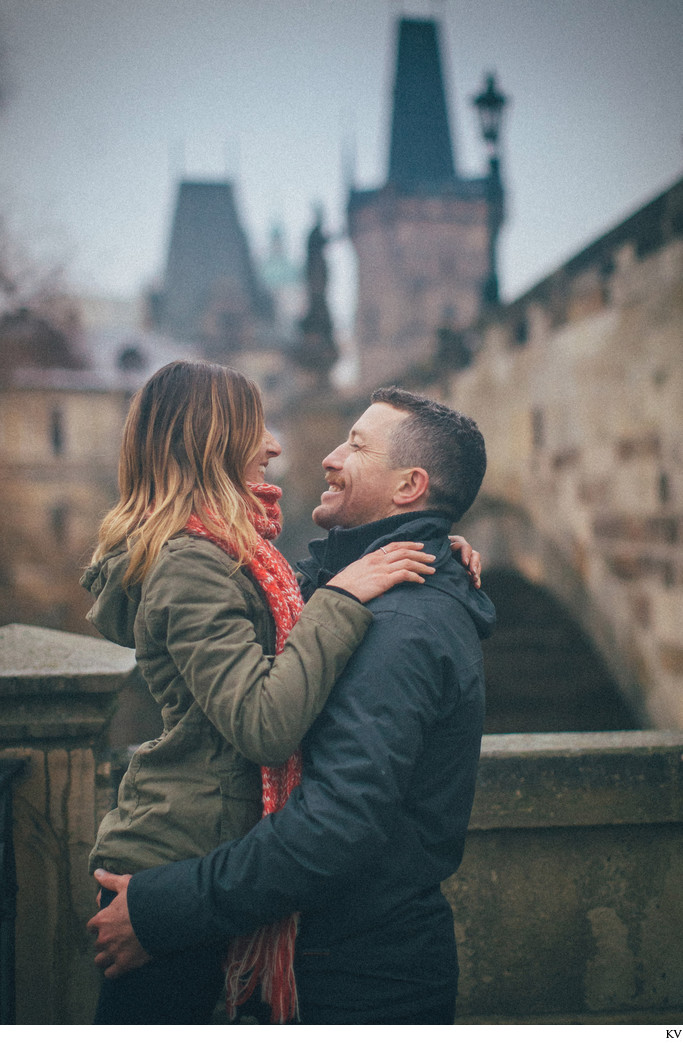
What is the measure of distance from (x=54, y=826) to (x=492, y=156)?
9.48 meters

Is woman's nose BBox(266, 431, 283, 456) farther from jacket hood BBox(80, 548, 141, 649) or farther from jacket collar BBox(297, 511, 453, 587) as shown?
jacket hood BBox(80, 548, 141, 649)

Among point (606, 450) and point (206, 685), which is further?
point (606, 450)

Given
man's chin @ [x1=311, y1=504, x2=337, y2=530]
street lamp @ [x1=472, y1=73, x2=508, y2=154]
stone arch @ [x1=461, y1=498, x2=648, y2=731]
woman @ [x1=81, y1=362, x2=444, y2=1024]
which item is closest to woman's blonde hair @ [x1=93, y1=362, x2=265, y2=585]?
woman @ [x1=81, y1=362, x2=444, y2=1024]

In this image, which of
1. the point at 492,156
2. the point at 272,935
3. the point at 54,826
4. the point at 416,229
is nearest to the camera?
the point at 272,935

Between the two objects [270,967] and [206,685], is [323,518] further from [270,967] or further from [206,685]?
[270,967]

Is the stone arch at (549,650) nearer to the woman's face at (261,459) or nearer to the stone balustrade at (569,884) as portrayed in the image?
the stone balustrade at (569,884)

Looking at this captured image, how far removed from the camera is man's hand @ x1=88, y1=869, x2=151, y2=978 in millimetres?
1213

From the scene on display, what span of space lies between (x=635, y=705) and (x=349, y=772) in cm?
641

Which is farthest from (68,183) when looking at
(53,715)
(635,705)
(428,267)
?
(428,267)

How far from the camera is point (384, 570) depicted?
1247 millimetres

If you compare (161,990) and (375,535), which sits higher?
(375,535)

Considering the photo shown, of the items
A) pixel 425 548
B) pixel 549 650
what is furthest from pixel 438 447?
pixel 549 650

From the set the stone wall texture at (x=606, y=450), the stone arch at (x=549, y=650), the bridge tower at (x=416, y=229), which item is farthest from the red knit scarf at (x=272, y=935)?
the bridge tower at (x=416, y=229)

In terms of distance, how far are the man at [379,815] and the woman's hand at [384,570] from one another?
32mm
